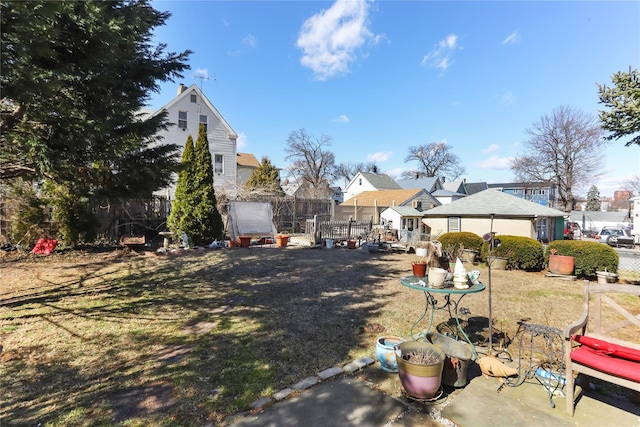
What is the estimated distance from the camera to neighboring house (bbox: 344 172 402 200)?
120ft

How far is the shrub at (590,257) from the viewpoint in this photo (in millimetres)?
8000

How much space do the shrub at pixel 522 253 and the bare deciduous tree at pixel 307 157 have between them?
31.7 meters

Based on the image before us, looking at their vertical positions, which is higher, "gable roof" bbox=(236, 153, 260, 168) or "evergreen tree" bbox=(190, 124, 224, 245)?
"gable roof" bbox=(236, 153, 260, 168)

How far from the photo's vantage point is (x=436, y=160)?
46531 millimetres

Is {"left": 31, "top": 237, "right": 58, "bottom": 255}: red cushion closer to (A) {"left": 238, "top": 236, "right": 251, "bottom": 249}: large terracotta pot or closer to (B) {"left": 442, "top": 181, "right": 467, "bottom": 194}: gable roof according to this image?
(A) {"left": 238, "top": 236, "right": 251, "bottom": 249}: large terracotta pot

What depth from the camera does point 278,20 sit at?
34.1 ft

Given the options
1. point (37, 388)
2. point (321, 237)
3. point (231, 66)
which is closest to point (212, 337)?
point (37, 388)

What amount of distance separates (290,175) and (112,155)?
1429 inches

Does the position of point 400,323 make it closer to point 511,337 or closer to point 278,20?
point 511,337

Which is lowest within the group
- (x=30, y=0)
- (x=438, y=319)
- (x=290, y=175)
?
(x=438, y=319)

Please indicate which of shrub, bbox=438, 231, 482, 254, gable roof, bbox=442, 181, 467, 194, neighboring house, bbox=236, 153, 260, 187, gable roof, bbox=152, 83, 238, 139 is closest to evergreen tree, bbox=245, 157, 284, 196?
neighboring house, bbox=236, 153, 260, 187

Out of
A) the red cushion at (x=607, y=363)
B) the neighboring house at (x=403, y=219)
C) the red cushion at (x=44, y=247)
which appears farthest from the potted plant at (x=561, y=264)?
the red cushion at (x=44, y=247)

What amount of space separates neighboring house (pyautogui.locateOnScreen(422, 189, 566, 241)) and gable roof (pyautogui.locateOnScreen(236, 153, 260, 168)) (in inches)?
698

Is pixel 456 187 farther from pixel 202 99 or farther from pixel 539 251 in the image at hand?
pixel 202 99
